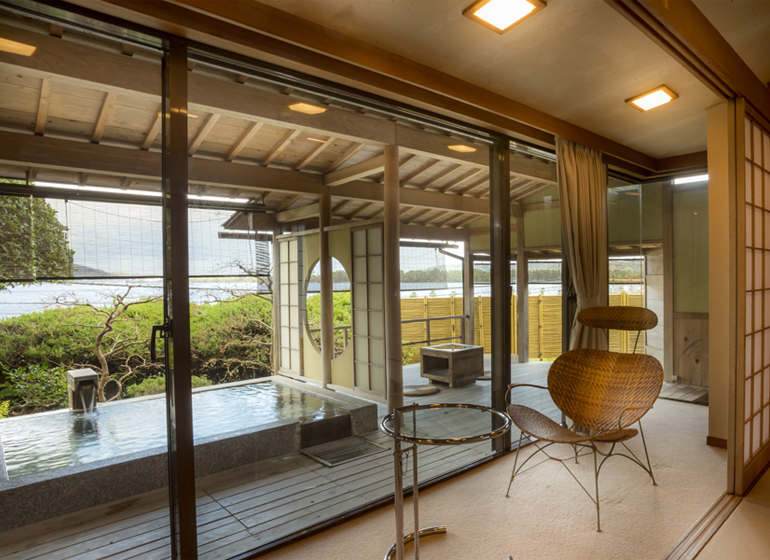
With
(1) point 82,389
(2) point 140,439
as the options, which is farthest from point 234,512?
(1) point 82,389

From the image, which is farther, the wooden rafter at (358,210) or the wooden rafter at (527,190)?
the wooden rafter at (527,190)

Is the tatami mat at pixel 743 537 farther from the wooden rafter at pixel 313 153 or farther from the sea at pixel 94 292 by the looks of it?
the wooden rafter at pixel 313 153

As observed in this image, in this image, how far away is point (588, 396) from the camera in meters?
3.34

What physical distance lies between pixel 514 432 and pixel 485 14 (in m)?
3.07

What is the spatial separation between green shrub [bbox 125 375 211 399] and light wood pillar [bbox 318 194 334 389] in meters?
0.64

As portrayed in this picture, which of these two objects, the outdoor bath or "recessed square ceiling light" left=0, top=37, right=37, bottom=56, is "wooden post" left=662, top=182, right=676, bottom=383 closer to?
the outdoor bath

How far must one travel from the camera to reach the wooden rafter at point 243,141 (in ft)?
7.09

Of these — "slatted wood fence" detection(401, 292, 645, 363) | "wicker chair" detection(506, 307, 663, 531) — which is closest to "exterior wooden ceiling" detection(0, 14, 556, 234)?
"slatted wood fence" detection(401, 292, 645, 363)

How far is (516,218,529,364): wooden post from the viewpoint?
376cm

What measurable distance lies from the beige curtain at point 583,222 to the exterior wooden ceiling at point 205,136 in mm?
1433

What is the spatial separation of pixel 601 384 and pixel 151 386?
287 cm

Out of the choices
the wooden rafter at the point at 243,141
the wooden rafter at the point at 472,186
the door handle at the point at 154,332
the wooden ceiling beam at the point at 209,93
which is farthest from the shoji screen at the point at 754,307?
the door handle at the point at 154,332

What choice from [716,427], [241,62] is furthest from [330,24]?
[716,427]

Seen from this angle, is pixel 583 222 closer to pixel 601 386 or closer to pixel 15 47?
pixel 601 386
